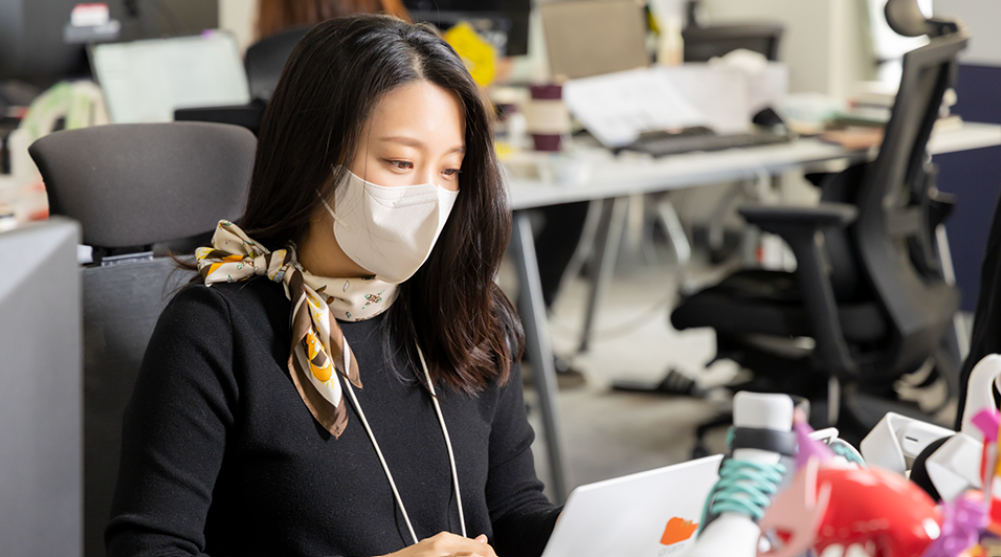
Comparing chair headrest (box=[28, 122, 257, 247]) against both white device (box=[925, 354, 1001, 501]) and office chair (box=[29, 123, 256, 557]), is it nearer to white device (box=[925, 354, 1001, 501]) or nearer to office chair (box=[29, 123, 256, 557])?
office chair (box=[29, 123, 256, 557])

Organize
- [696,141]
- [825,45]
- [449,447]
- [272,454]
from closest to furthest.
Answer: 1. [272,454]
2. [449,447]
3. [696,141]
4. [825,45]

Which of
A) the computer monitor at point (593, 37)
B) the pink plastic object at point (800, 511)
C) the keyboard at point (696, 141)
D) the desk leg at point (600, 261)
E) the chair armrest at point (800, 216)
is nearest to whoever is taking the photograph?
the pink plastic object at point (800, 511)

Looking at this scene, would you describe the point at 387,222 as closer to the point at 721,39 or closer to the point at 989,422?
the point at 989,422

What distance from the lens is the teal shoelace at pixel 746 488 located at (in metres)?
0.50

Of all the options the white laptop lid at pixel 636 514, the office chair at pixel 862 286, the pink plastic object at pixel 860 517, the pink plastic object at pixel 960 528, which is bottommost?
the office chair at pixel 862 286

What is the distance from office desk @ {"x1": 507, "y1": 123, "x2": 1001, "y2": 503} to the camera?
6.93 feet

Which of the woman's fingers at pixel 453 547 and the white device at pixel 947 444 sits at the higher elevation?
the white device at pixel 947 444

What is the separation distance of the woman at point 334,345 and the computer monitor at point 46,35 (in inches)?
61.5

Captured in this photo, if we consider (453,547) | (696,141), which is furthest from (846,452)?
(696,141)

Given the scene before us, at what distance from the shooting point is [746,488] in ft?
1.65

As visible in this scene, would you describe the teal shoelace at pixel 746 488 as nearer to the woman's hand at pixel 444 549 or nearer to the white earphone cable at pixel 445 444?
the woman's hand at pixel 444 549

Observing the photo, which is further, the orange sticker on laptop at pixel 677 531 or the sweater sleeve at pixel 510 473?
A: the sweater sleeve at pixel 510 473

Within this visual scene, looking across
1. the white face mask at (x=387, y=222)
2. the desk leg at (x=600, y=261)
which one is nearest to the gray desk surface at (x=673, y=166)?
the desk leg at (x=600, y=261)

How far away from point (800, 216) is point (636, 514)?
4.32 feet
